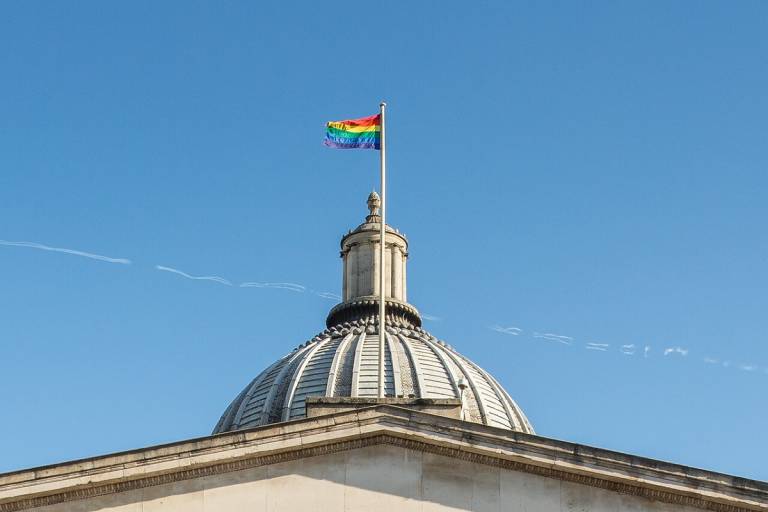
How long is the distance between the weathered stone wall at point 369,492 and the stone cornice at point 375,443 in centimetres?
15

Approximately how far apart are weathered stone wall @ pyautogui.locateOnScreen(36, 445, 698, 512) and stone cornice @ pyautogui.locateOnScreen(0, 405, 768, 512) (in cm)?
15

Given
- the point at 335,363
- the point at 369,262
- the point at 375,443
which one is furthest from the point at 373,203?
the point at 375,443

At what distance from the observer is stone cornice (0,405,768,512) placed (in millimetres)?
37094

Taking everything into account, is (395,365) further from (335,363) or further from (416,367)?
(335,363)

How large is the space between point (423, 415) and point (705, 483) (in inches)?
208

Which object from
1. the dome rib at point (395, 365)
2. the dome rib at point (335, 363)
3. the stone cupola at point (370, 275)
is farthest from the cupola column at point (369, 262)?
the dome rib at point (395, 365)

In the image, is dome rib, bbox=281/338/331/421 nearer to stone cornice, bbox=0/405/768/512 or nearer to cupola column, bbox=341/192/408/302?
cupola column, bbox=341/192/408/302

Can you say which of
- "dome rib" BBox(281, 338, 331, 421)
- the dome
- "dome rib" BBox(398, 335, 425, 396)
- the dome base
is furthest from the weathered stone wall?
the dome base

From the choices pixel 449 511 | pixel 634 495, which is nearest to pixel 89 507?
pixel 449 511

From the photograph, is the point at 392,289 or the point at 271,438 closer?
the point at 271,438

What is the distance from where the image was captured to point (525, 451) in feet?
123

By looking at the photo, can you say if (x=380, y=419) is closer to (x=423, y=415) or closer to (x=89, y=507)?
(x=423, y=415)

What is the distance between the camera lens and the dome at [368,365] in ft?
275

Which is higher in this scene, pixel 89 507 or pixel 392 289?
pixel 392 289
